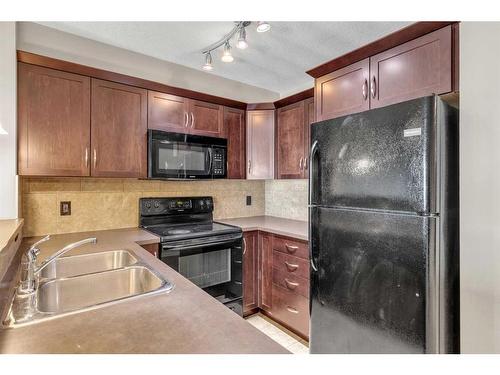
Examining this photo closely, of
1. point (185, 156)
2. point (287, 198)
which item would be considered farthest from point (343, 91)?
point (287, 198)

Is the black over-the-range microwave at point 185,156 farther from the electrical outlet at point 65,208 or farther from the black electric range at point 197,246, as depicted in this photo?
the electrical outlet at point 65,208

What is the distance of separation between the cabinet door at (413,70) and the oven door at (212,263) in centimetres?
157

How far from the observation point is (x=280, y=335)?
2311 millimetres

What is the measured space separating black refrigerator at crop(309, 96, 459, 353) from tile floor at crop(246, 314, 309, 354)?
53 cm

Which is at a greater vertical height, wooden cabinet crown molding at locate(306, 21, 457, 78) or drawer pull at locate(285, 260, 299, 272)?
wooden cabinet crown molding at locate(306, 21, 457, 78)

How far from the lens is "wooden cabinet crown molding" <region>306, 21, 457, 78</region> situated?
1426 mm

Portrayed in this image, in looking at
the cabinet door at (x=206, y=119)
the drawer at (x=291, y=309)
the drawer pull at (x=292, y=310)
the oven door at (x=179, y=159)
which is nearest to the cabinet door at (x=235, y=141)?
the cabinet door at (x=206, y=119)

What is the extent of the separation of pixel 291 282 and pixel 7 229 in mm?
1893

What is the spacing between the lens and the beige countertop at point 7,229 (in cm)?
109

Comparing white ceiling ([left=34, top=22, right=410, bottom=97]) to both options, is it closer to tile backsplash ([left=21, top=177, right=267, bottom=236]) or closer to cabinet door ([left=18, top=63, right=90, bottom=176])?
cabinet door ([left=18, top=63, right=90, bottom=176])

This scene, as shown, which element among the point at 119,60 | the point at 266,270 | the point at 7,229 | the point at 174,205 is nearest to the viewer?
the point at 7,229

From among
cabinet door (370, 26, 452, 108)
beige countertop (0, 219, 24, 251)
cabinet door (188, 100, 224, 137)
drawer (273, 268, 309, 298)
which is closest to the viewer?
beige countertop (0, 219, 24, 251)

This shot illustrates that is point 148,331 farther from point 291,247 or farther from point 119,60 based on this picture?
point 119,60

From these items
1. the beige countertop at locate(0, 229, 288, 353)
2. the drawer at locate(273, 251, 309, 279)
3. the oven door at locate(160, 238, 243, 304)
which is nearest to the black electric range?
the oven door at locate(160, 238, 243, 304)
